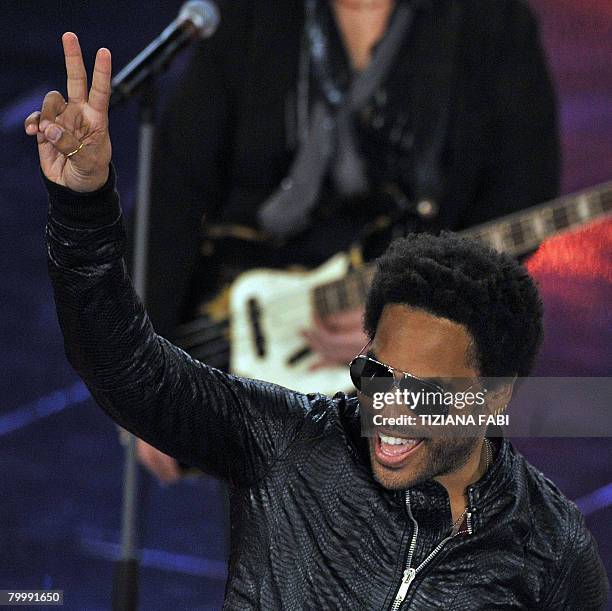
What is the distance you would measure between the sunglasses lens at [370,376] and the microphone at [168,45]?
122 cm

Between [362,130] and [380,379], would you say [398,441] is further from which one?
[362,130]

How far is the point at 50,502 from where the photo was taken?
4574 mm

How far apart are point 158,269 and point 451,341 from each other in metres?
1.86

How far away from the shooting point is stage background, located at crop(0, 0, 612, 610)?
4422 millimetres

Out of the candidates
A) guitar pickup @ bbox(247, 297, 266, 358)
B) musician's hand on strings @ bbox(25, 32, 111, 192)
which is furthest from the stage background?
musician's hand on strings @ bbox(25, 32, 111, 192)

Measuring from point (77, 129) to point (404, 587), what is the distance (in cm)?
94

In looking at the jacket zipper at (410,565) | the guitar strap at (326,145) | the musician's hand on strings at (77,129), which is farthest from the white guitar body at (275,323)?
the musician's hand on strings at (77,129)

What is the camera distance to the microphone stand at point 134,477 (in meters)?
3.03

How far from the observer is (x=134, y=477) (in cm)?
307

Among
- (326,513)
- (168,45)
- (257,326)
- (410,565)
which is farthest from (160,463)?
(410,565)

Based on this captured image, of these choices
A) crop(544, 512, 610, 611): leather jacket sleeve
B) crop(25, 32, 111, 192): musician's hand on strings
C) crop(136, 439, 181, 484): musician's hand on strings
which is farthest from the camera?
crop(136, 439, 181, 484): musician's hand on strings

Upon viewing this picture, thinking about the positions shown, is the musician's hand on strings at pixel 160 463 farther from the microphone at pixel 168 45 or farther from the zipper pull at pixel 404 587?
the zipper pull at pixel 404 587

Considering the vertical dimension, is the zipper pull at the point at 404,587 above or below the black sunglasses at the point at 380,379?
below

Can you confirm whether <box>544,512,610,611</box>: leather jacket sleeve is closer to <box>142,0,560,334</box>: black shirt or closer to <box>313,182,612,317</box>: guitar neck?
<box>313,182,612,317</box>: guitar neck
